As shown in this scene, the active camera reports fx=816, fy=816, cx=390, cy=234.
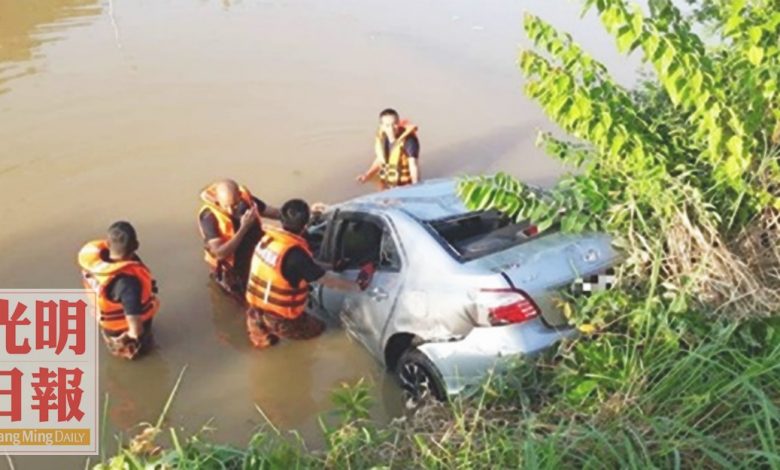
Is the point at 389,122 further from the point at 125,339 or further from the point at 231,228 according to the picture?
the point at 125,339

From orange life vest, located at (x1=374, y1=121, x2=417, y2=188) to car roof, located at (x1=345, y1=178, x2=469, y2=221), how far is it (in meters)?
2.63

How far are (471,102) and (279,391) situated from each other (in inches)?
270

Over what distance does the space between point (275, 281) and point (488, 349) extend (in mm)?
1899

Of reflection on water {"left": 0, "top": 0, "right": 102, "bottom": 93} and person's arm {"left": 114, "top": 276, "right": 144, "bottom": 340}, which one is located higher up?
reflection on water {"left": 0, "top": 0, "right": 102, "bottom": 93}

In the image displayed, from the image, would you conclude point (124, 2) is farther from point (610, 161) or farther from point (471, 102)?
point (610, 161)

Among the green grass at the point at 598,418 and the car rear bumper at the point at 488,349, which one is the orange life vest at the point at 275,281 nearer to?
the car rear bumper at the point at 488,349

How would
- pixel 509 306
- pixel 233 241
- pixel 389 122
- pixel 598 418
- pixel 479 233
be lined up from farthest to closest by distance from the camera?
1. pixel 389 122
2. pixel 233 241
3. pixel 479 233
4. pixel 509 306
5. pixel 598 418

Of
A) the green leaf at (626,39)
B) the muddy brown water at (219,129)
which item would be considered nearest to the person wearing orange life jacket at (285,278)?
the muddy brown water at (219,129)

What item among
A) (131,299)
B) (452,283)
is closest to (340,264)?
(452,283)

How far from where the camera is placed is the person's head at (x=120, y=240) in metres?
5.79

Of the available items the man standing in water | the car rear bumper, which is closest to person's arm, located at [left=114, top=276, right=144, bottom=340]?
the car rear bumper

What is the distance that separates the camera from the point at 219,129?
10.7 metres

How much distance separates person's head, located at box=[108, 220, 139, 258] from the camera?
5.79 metres

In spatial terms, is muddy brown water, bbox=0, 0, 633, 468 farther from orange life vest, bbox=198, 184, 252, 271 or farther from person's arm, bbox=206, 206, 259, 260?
person's arm, bbox=206, 206, 259, 260
